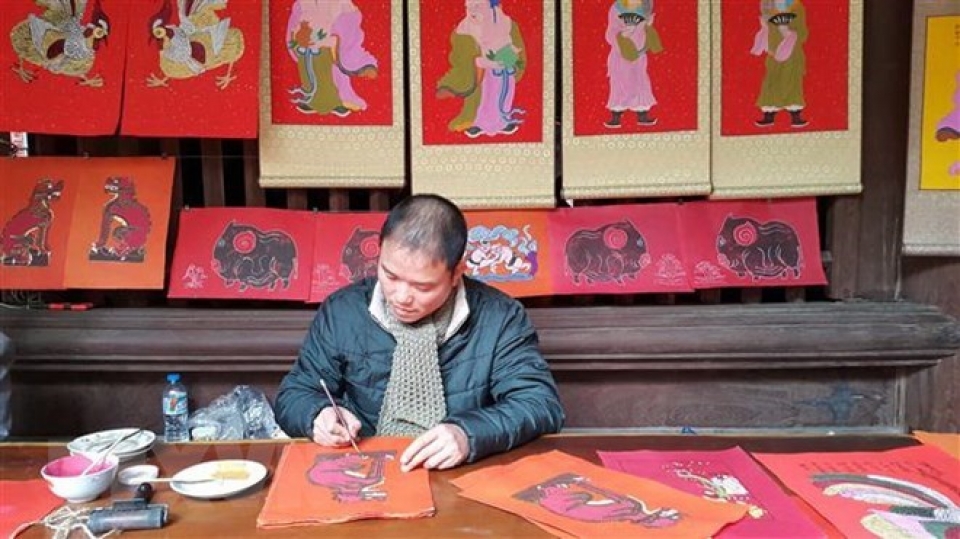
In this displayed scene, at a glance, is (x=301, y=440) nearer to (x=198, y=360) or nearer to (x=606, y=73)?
(x=198, y=360)

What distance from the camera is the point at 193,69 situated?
2.64 m

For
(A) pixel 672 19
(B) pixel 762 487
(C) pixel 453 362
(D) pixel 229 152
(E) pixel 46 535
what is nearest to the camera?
(E) pixel 46 535

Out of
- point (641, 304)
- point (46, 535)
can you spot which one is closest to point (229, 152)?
point (641, 304)

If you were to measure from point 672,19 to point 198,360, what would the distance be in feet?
7.09

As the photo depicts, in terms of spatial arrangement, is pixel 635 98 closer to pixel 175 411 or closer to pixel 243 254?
pixel 243 254

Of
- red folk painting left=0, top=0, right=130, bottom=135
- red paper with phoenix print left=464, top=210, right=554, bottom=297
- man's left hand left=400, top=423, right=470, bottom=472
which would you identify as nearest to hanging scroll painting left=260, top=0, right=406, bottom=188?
red paper with phoenix print left=464, top=210, right=554, bottom=297

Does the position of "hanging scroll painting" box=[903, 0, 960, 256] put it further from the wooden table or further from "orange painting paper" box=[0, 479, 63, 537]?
"orange painting paper" box=[0, 479, 63, 537]

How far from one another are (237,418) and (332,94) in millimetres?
1264

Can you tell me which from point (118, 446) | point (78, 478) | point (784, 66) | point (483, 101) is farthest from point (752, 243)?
point (78, 478)

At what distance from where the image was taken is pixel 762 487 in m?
1.43

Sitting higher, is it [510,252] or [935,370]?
[510,252]

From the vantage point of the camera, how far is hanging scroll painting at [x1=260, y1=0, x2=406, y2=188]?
268 cm

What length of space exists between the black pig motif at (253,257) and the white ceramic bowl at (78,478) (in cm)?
136

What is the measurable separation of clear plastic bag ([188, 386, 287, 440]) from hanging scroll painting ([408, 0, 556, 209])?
40.2 inches
